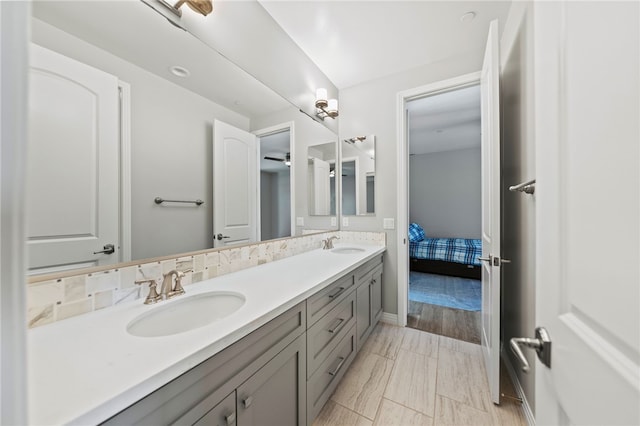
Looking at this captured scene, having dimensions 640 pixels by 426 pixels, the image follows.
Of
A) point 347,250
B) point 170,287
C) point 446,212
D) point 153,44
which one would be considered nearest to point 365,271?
point 347,250

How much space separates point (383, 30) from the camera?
190 centimetres

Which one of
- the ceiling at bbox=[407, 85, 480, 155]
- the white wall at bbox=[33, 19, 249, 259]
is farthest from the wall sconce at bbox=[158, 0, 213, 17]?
the ceiling at bbox=[407, 85, 480, 155]

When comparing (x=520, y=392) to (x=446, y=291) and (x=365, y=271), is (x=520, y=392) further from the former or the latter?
(x=446, y=291)

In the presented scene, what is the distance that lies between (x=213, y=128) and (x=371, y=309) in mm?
1867

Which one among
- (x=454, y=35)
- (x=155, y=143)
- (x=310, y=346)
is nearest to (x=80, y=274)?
(x=155, y=143)

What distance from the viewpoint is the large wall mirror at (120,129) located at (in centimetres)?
78

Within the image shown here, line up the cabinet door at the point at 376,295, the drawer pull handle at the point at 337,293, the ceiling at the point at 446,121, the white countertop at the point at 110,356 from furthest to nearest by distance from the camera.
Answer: the ceiling at the point at 446,121, the cabinet door at the point at 376,295, the drawer pull handle at the point at 337,293, the white countertop at the point at 110,356

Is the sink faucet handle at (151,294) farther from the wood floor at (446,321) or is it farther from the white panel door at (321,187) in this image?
the wood floor at (446,321)

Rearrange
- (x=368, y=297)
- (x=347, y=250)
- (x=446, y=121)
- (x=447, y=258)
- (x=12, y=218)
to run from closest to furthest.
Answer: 1. (x=12, y=218)
2. (x=368, y=297)
3. (x=347, y=250)
4. (x=446, y=121)
5. (x=447, y=258)

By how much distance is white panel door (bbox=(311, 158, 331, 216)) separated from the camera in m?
2.45

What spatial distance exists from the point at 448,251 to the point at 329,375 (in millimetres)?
3455

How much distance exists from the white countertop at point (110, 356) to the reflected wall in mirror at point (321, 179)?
1.44m

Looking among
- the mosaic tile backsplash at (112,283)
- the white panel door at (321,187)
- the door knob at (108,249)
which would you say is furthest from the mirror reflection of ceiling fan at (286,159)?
the door knob at (108,249)

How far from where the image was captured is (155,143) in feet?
3.51
